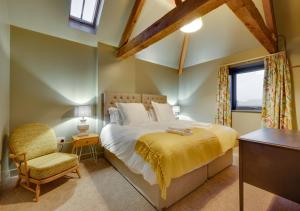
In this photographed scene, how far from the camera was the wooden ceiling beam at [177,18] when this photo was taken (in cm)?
167

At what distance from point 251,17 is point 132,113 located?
2.46m

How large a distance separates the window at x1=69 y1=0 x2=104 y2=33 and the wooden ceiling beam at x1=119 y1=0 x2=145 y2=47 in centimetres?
64

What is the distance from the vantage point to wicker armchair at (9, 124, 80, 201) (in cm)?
188

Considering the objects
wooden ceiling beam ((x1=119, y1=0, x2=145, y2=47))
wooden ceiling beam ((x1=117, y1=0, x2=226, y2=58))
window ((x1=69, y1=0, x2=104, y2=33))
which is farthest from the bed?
window ((x1=69, y1=0, x2=104, y2=33))

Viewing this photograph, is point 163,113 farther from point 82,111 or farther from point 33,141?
point 33,141

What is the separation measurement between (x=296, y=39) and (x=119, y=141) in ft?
13.0

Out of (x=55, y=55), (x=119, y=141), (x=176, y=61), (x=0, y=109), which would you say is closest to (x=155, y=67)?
(x=176, y=61)

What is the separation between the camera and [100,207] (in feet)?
5.61

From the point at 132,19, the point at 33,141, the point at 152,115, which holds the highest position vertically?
the point at 132,19

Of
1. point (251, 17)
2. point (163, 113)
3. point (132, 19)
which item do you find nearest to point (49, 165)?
point (163, 113)

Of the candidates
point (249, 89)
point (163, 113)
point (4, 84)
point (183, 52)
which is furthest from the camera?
point (183, 52)

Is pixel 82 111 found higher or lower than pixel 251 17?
lower

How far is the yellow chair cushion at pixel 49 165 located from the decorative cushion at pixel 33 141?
0.43 ft

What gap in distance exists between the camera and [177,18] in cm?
196
